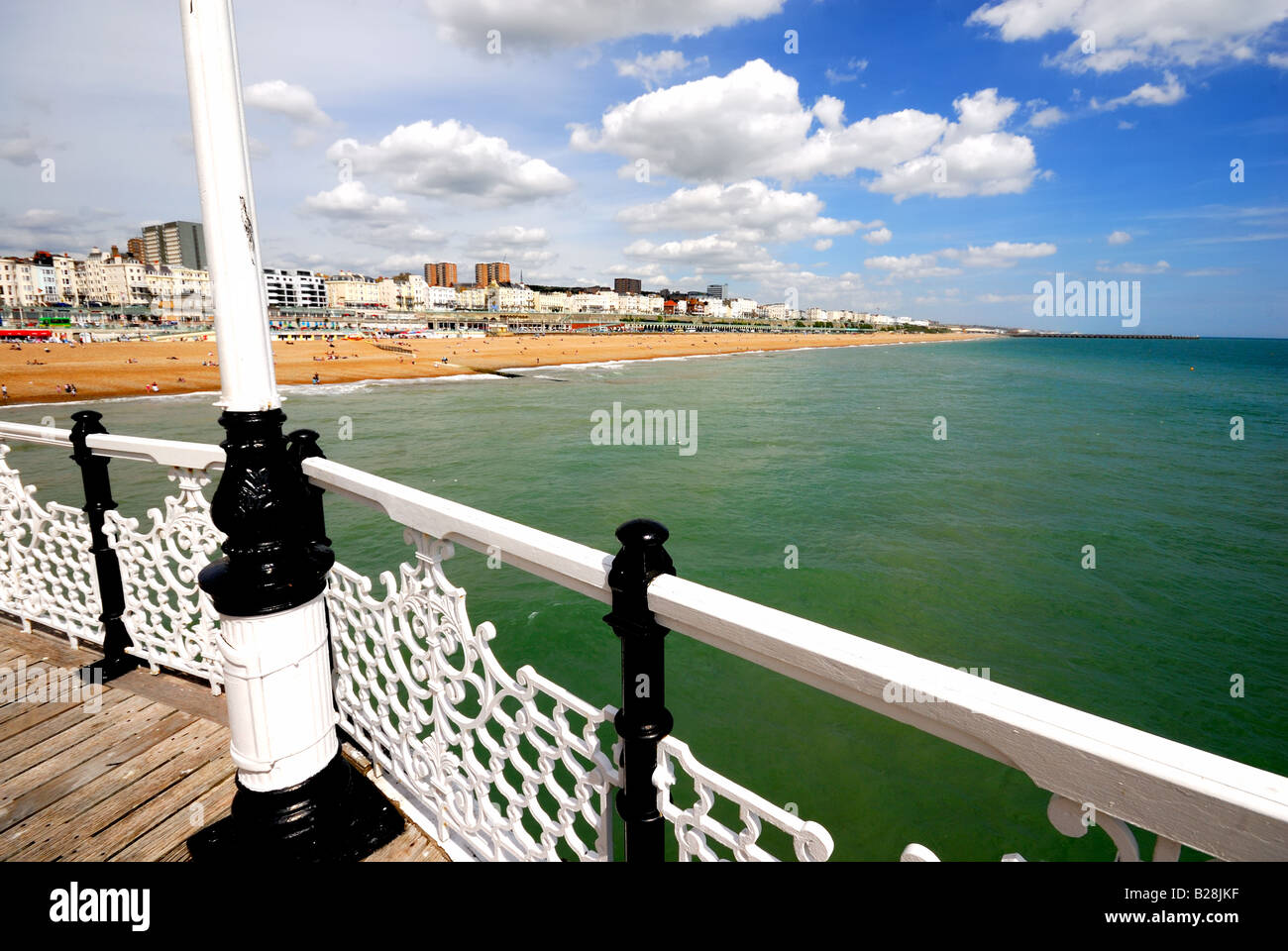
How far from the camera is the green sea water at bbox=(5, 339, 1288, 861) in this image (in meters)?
6.83

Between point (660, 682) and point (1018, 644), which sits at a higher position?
point (660, 682)

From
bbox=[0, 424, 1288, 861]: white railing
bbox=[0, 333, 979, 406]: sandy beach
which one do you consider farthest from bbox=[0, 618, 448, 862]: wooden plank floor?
bbox=[0, 333, 979, 406]: sandy beach

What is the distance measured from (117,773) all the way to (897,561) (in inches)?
476

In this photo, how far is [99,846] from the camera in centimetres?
261

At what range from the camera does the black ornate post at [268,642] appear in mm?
2090

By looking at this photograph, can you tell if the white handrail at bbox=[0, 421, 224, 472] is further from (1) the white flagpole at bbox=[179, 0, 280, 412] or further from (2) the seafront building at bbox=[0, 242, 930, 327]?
(2) the seafront building at bbox=[0, 242, 930, 327]

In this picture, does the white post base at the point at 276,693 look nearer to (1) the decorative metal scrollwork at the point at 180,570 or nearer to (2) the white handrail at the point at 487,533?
(2) the white handrail at the point at 487,533

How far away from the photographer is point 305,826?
2.35 m

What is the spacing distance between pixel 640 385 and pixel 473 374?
48.2 feet

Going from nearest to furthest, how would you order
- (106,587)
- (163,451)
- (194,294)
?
(163,451)
(106,587)
(194,294)

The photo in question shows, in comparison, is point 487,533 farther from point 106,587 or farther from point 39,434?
point 39,434

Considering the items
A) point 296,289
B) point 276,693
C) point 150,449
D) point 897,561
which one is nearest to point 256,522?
point 276,693
